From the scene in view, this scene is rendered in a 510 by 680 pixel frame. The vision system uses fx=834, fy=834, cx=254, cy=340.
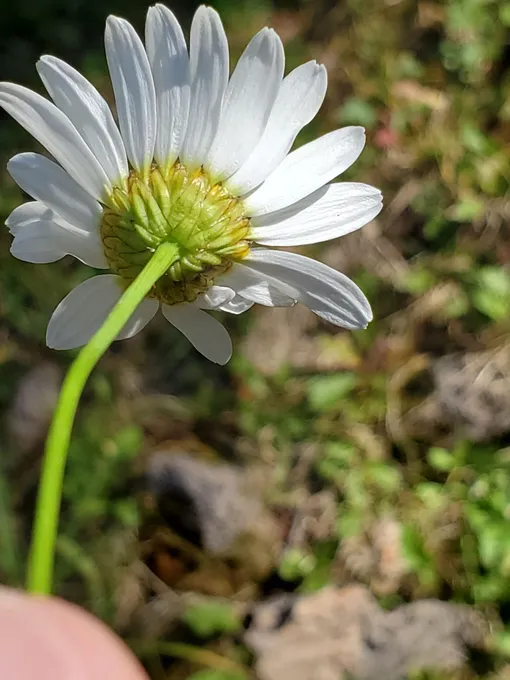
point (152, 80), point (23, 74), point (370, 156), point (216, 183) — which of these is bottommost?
point (370, 156)

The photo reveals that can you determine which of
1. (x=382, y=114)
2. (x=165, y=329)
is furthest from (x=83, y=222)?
(x=382, y=114)

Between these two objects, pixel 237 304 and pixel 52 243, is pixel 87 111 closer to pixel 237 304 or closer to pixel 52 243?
pixel 52 243

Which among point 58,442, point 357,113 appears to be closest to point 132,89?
point 58,442

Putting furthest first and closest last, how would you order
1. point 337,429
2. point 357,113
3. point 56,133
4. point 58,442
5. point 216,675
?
point 357,113, point 337,429, point 216,675, point 56,133, point 58,442

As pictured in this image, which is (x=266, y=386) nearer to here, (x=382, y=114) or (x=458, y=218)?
(x=458, y=218)

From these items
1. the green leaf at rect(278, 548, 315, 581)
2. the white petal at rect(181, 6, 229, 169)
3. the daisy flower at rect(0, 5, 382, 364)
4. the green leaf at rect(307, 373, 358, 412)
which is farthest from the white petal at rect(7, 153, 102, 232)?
the green leaf at rect(278, 548, 315, 581)

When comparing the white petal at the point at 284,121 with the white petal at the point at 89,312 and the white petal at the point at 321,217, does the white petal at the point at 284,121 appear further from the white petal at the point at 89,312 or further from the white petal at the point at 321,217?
the white petal at the point at 89,312

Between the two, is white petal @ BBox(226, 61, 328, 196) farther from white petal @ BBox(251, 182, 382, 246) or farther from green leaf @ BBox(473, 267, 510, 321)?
green leaf @ BBox(473, 267, 510, 321)
